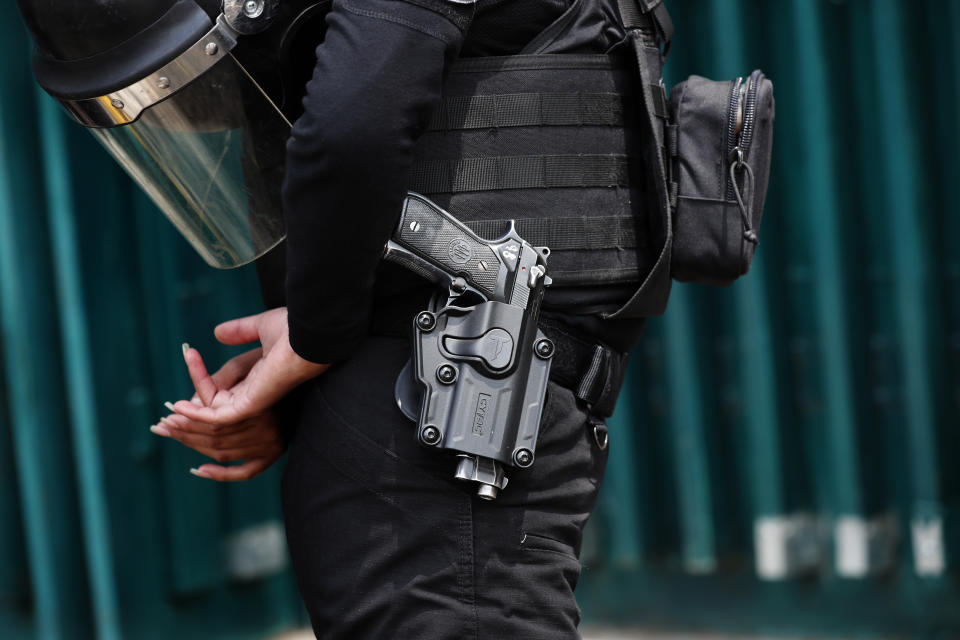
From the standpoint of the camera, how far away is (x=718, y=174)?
142cm

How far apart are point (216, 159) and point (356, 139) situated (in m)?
0.36

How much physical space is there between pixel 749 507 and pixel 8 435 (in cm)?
232

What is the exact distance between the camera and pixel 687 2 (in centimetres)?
344

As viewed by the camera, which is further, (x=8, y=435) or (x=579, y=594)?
(x=579, y=594)

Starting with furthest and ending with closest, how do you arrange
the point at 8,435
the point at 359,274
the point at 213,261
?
the point at 8,435 → the point at 213,261 → the point at 359,274

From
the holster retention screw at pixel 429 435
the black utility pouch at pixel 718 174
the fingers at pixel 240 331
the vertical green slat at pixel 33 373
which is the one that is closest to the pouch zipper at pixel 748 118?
the black utility pouch at pixel 718 174

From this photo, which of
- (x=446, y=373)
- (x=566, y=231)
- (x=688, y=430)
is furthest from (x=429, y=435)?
(x=688, y=430)

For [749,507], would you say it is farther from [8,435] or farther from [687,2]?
[8,435]

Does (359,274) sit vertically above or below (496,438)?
above

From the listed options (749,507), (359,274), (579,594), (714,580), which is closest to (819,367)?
(749,507)

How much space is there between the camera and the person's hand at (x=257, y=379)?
1320 mm

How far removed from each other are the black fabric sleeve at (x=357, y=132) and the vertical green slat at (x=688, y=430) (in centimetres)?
237

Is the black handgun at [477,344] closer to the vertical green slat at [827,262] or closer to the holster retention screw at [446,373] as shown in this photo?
the holster retention screw at [446,373]

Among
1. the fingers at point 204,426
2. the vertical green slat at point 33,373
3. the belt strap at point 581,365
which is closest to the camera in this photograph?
the belt strap at point 581,365
